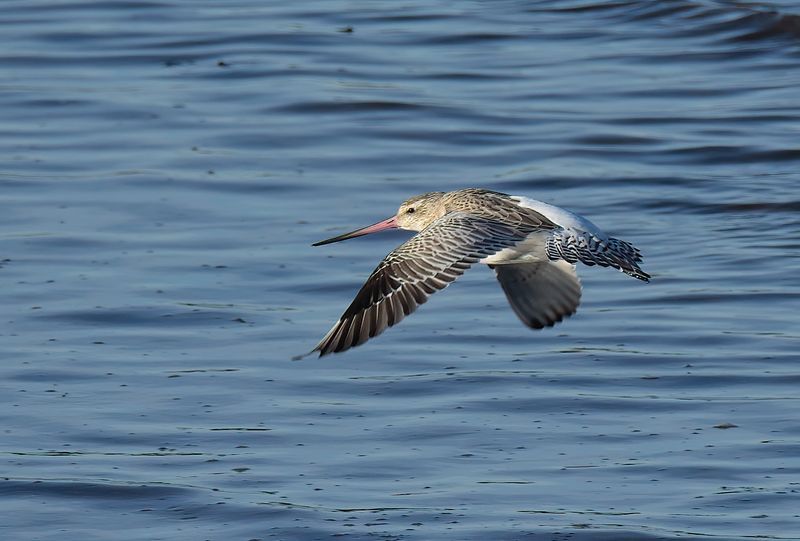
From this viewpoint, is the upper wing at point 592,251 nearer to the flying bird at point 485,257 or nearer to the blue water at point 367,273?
the flying bird at point 485,257

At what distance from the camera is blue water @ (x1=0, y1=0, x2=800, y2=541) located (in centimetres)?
744

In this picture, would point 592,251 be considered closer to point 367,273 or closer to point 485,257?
point 485,257

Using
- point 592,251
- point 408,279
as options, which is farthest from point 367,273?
point 408,279

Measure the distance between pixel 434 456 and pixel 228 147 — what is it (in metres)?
6.00

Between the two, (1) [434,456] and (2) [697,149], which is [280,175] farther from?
(1) [434,456]

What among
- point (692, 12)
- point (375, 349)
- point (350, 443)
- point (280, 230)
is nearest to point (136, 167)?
point (280, 230)

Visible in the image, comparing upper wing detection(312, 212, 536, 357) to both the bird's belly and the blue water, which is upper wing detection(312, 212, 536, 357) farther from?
the blue water

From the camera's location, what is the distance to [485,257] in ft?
23.0

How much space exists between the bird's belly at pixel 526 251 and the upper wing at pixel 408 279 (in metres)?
0.09

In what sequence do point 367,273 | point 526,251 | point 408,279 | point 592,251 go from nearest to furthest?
Answer: point 408,279 < point 592,251 < point 526,251 < point 367,273

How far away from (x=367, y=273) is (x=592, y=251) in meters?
3.45

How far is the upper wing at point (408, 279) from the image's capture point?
6836 mm

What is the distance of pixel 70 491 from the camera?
24.6ft


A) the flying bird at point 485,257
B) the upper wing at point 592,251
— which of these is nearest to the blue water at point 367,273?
the flying bird at point 485,257
